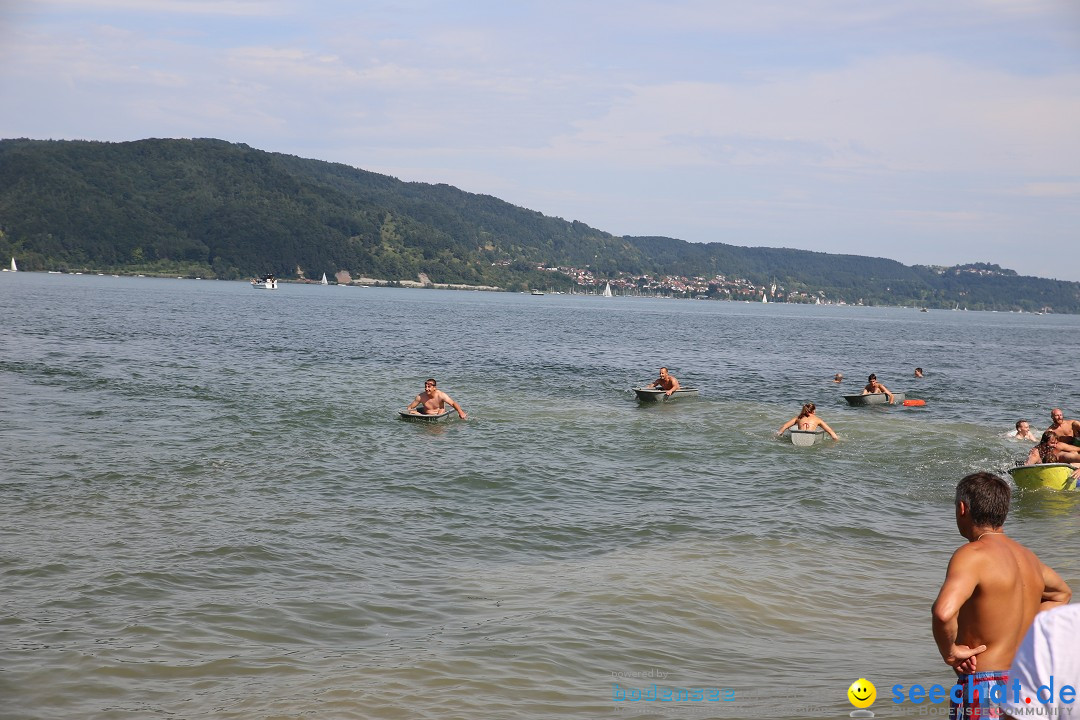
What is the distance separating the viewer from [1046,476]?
16.4m

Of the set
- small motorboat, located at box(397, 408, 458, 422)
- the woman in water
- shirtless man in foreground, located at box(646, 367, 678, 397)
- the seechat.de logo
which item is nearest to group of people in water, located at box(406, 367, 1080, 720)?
the seechat.de logo

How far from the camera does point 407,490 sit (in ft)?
50.9

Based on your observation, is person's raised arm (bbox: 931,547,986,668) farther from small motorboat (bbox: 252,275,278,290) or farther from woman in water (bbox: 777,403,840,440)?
small motorboat (bbox: 252,275,278,290)

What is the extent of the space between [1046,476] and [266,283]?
181 meters

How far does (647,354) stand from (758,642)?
4572 cm

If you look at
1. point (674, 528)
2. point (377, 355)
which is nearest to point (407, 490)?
point (674, 528)

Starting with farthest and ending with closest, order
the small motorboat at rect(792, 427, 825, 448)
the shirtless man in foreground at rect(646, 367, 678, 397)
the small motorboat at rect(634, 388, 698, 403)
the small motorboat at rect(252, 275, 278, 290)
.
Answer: the small motorboat at rect(252, 275, 278, 290)
the shirtless man in foreground at rect(646, 367, 678, 397)
the small motorboat at rect(634, 388, 698, 403)
the small motorboat at rect(792, 427, 825, 448)

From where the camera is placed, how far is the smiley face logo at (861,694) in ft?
23.0

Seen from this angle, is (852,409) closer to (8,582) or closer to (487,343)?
(8,582)

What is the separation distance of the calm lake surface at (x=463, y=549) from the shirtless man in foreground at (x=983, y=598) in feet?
8.26

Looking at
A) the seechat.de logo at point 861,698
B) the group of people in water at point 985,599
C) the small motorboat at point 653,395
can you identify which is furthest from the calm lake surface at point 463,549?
the group of people in water at point 985,599

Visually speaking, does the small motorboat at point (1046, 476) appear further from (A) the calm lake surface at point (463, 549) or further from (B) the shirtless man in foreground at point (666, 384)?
(B) the shirtless man in foreground at point (666, 384)

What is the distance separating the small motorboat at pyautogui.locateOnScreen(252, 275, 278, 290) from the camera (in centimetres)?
16520

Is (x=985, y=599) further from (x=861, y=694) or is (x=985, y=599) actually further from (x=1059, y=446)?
(x=1059, y=446)
